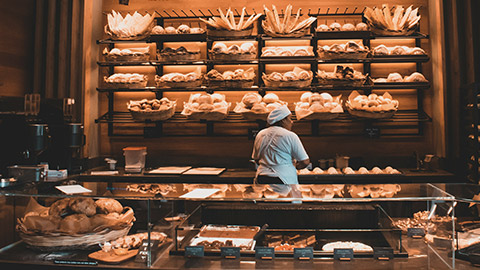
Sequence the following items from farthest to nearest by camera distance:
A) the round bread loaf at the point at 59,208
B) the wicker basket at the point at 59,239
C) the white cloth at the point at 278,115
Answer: the white cloth at the point at 278,115 → the round bread loaf at the point at 59,208 → the wicker basket at the point at 59,239

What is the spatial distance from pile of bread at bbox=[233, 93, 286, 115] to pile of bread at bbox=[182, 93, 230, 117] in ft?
0.55

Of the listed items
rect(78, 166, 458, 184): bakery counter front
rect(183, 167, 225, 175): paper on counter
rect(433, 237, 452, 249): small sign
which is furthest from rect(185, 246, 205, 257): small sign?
rect(183, 167, 225, 175): paper on counter

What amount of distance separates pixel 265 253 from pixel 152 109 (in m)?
2.95

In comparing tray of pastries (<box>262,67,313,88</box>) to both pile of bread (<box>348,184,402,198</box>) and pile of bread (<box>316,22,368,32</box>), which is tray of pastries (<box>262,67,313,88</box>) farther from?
pile of bread (<box>348,184,402,198</box>)

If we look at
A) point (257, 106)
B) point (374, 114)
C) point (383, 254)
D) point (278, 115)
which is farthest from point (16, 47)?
point (383, 254)

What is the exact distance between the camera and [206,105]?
4062 millimetres

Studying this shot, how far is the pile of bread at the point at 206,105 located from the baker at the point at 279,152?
1.03 metres

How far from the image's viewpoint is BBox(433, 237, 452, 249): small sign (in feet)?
4.97

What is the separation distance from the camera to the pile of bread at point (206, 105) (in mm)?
4051

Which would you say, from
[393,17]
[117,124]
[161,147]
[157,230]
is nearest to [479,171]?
[393,17]

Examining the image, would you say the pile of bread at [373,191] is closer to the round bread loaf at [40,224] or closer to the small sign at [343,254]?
the small sign at [343,254]

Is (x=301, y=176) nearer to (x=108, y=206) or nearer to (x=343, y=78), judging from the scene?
(x=343, y=78)

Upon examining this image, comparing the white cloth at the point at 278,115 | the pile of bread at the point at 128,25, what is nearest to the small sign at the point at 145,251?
the white cloth at the point at 278,115

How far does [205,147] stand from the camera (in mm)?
4582
